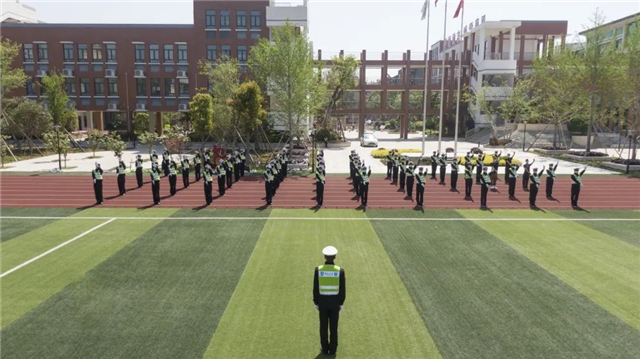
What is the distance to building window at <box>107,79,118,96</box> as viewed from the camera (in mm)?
48844

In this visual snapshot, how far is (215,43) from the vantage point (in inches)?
1850

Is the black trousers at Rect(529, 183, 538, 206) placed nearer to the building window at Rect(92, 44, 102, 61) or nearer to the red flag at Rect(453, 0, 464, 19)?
the red flag at Rect(453, 0, 464, 19)

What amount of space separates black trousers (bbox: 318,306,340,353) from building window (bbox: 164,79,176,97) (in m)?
48.0

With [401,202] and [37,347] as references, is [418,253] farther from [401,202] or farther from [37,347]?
[37,347]

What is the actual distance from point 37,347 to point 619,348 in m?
9.09

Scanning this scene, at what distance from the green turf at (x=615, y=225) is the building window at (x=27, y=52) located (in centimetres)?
5570

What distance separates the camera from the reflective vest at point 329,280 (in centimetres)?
613

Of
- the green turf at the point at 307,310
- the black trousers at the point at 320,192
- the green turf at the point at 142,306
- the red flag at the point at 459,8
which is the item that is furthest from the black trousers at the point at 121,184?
the red flag at the point at 459,8

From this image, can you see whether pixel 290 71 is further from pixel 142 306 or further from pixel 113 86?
pixel 113 86

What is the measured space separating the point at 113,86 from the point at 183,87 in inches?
324

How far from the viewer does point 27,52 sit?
4797 cm

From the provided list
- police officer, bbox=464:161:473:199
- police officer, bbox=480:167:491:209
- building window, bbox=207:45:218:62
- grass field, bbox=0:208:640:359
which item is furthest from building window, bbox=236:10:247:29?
police officer, bbox=480:167:491:209

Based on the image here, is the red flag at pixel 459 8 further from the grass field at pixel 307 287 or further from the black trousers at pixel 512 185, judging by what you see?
the grass field at pixel 307 287

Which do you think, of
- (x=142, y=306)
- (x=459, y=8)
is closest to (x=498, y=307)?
(x=142, y=306)
